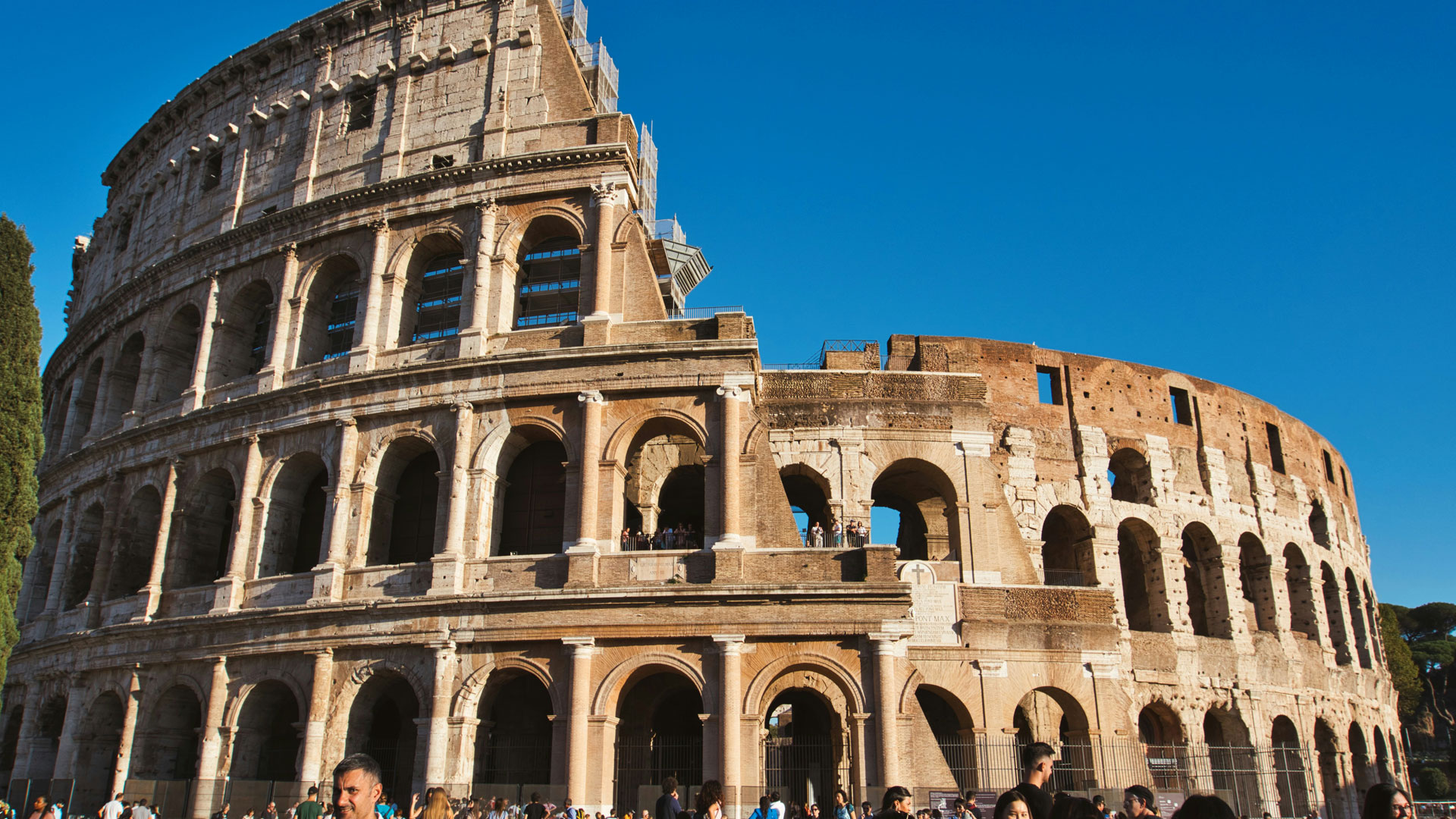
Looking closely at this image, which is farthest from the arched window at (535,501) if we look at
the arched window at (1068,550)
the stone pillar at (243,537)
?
the arched window at (1068,550)

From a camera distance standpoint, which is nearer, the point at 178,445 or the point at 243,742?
the point at 243,742

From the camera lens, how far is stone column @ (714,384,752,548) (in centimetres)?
1622

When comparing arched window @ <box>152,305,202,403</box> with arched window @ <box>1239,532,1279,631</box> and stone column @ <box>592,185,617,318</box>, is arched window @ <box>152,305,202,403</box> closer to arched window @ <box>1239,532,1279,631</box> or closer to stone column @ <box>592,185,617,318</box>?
stone column @ <box>592,185,617,318</box>

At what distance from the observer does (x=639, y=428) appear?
17.2 meters

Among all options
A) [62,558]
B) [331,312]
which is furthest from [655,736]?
[62,558]

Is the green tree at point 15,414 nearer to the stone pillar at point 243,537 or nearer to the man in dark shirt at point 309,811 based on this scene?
the stone pillar at point 243,537

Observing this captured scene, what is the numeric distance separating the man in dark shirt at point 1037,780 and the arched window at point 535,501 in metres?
13.3

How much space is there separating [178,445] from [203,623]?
429 cm

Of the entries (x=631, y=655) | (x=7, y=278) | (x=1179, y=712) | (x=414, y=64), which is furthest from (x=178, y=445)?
(x=1179, y=712)

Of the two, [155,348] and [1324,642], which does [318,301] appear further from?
[1324,642]

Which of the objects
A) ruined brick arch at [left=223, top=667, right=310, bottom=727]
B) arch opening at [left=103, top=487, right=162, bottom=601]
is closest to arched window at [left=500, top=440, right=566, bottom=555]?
ruined brick arch at [left=223, top=667, right=310, bottom=727]

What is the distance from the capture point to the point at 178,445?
814 inches

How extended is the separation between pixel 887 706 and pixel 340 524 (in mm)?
10019

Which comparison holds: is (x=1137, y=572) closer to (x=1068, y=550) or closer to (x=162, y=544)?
(x=1068, y=550)
